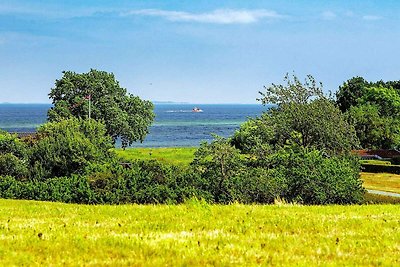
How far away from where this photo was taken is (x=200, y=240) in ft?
31.6

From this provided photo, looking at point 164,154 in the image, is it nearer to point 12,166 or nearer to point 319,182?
point 12,166

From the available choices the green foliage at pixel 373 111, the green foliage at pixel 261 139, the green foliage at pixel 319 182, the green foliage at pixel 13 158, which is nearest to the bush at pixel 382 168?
the green foliage at pixel 373 111

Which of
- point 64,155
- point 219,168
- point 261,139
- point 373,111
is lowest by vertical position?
point 219,168

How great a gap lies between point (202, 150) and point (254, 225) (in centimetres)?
3434

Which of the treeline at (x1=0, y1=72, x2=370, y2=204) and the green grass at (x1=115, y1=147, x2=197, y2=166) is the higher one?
the treeline at (x1=0, y1=72, x2=370, y2=204)

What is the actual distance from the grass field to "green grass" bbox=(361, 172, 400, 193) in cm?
4654

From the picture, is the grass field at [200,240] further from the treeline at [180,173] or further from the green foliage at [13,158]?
the green foliage at [13,158]

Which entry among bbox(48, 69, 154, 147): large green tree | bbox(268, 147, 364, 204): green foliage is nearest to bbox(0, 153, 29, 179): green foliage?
bbox(268, 147, 364, 204): green foliage

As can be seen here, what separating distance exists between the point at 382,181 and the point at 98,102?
49.7 meters

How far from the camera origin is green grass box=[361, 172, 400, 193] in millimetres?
57906

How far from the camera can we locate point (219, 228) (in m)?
11.1

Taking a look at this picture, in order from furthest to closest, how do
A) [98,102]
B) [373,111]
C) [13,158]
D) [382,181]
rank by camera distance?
[373,111], [98,102], [382,181], [13,158]

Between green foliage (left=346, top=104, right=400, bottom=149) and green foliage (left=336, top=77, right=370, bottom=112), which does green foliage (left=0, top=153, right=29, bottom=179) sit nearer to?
green foliage (left=346, top=104, right=400, bottom=149)

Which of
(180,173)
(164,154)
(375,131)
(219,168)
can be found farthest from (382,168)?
(164,154)
